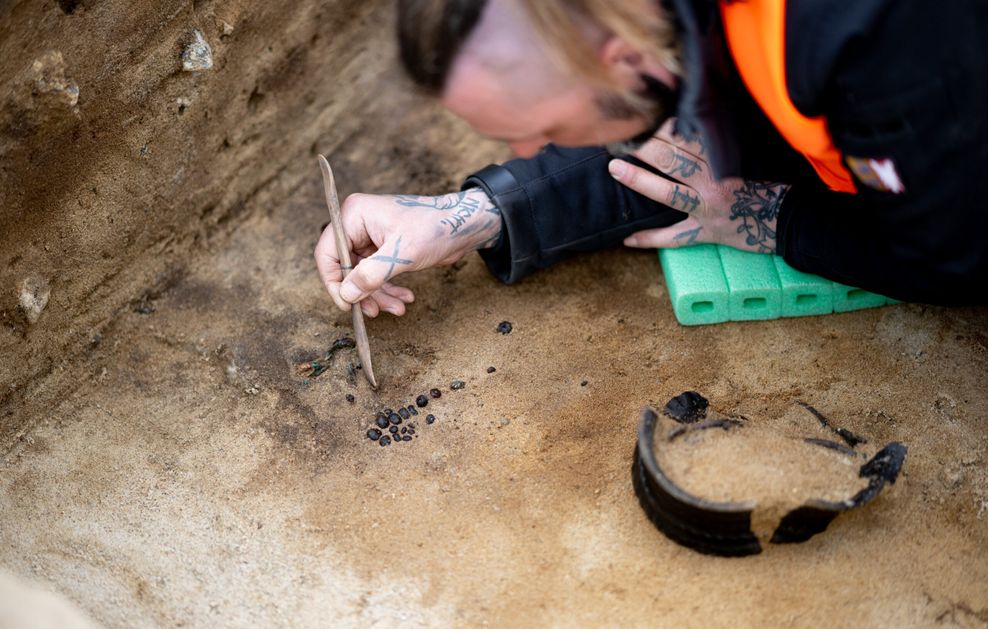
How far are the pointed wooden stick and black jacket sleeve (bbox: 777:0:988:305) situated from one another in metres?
0.93

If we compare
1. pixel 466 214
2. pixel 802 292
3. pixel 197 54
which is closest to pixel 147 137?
pixel 197 54

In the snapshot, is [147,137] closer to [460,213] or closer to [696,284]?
[460,213]

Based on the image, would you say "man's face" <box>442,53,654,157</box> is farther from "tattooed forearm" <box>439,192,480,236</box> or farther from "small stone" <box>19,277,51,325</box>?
"small stone" <box>19,277,51,325</box>

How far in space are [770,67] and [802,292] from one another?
74 centimetres

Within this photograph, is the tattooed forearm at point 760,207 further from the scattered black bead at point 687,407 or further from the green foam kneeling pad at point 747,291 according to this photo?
the scattered black bead at point 687,407

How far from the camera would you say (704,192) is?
2170 mm

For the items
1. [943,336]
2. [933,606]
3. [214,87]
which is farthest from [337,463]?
[943,336]

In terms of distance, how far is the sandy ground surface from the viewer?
1.74 metres

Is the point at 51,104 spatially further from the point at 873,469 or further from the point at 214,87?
the point at 873,469

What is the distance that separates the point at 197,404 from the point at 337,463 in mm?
342

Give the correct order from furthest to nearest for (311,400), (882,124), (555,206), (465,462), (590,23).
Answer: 1. (555,206)
2. (311,400)
3. (465,462)
4. (882,124)
5. (590,23)

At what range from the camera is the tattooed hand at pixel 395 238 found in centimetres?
204

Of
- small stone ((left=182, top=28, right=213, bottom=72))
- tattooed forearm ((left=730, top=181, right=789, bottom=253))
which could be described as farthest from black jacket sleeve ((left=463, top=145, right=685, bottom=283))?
small stone ((left=182, top=28, right=213, bottom=72))

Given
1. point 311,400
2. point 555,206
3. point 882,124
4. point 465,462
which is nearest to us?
point 882,124
